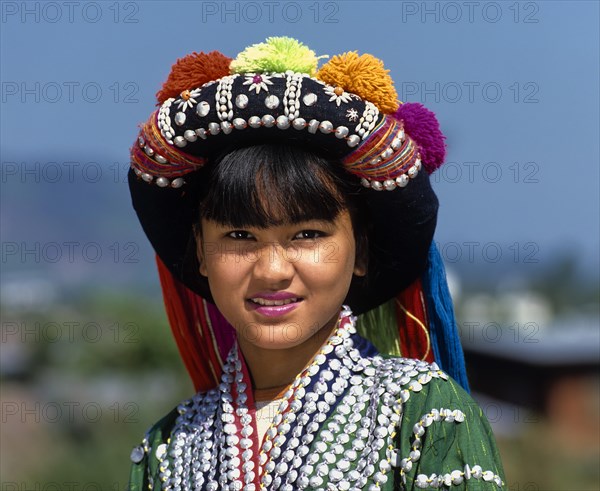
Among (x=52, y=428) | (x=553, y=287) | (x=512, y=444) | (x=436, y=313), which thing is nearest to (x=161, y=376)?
(x=52, y=428)

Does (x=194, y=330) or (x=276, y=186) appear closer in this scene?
(x=276, y=186)

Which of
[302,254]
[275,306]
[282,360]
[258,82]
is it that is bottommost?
[282,360]

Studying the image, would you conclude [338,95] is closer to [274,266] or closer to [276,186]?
[276,186]

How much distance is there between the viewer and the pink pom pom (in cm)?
224

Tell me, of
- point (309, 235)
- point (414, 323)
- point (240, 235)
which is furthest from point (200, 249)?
point (414, 323)

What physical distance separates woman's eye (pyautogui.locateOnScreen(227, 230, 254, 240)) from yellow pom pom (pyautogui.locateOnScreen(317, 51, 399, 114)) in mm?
364

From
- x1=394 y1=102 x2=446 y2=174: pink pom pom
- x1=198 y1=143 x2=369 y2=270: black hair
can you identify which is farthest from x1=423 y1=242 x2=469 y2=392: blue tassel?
x1=198 y1=143 x2=369 y2=270: black hair

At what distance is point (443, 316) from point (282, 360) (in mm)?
412

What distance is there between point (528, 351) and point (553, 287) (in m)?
25.8

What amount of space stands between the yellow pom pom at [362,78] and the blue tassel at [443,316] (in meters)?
0.42

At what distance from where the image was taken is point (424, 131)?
88.3 inches

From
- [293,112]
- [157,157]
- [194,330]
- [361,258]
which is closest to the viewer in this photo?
[293,112]

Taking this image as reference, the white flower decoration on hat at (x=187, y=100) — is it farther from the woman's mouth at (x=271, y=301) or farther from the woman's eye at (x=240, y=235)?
the woman's mouth at (x=271, y=301)

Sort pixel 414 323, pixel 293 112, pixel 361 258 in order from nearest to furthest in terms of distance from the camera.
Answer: pixel 293 112, pixel 361 258, pixel 414 323
